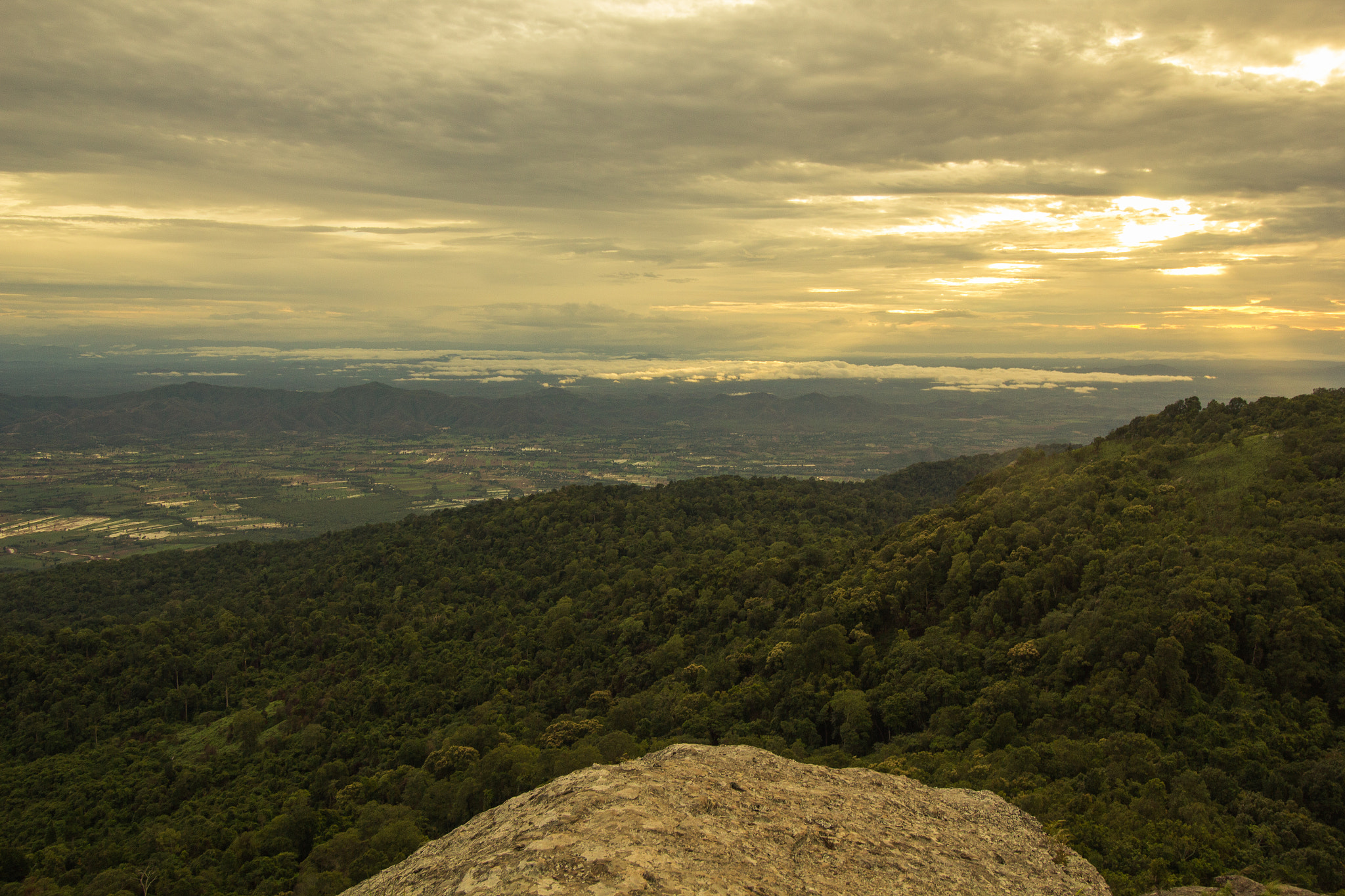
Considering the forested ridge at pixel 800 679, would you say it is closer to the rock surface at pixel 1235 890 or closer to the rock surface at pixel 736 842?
the rock surface at pixel 1235 890

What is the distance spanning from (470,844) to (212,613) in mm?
67836

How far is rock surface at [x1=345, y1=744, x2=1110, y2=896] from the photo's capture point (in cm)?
1341

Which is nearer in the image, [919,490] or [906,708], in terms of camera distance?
[906,708]

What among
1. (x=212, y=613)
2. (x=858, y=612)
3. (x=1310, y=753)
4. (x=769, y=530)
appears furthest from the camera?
(x=769, y=530)

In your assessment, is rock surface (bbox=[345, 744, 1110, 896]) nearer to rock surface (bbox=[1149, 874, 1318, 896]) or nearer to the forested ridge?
Answer: rock surface (bbox=[1149, 874, 1318, 896])

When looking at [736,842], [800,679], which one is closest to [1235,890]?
[736,842]

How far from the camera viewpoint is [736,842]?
15.4 meters

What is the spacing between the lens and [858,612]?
43.8 m

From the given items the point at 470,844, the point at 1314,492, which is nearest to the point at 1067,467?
the point at 1314,492

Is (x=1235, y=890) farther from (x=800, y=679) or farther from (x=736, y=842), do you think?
(x=800, y=679)

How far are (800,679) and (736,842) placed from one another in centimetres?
2503

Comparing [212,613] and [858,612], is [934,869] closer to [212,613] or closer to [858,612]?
[858,612]

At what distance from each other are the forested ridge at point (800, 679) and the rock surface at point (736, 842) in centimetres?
339

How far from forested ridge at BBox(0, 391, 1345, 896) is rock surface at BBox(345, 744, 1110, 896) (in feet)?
11.1
